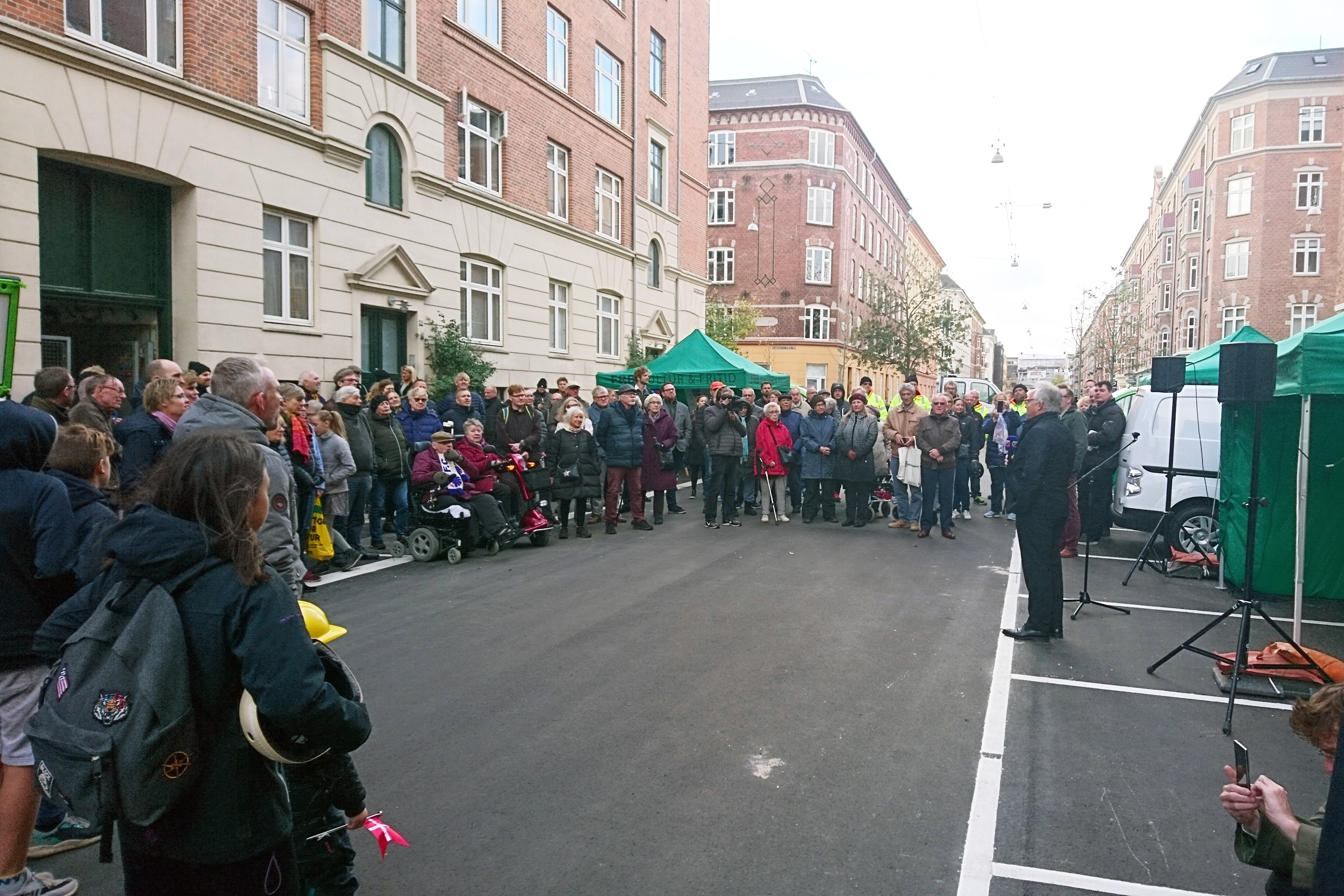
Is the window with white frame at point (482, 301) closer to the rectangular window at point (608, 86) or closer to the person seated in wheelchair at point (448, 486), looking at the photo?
the rectangular window at point (608, 86)

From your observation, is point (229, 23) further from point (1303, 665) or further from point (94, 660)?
point (1303, 665)

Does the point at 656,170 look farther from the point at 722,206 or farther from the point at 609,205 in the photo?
the point at 722,206

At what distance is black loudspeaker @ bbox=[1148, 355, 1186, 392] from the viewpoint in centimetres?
1014

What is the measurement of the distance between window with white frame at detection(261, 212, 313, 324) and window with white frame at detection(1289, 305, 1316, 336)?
171 ft

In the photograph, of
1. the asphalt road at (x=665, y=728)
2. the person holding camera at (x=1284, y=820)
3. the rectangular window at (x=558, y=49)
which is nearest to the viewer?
the person holding camera at (x=1284, y=820)

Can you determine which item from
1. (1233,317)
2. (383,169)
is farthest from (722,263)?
(383,169)

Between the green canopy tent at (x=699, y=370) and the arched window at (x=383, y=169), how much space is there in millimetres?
5547

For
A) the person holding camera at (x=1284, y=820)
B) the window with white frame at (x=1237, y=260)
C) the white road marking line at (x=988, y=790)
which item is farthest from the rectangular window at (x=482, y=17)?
the window with white frame at (x=1237, y=260)

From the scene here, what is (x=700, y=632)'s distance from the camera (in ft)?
25.1

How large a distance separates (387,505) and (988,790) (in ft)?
30.3

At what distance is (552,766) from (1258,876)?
331 centimetres

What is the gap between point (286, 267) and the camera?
14883 millimetres

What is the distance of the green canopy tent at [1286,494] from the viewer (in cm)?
888

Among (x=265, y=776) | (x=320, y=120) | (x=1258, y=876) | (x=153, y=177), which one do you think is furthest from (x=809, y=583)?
(x=320, y=120)
